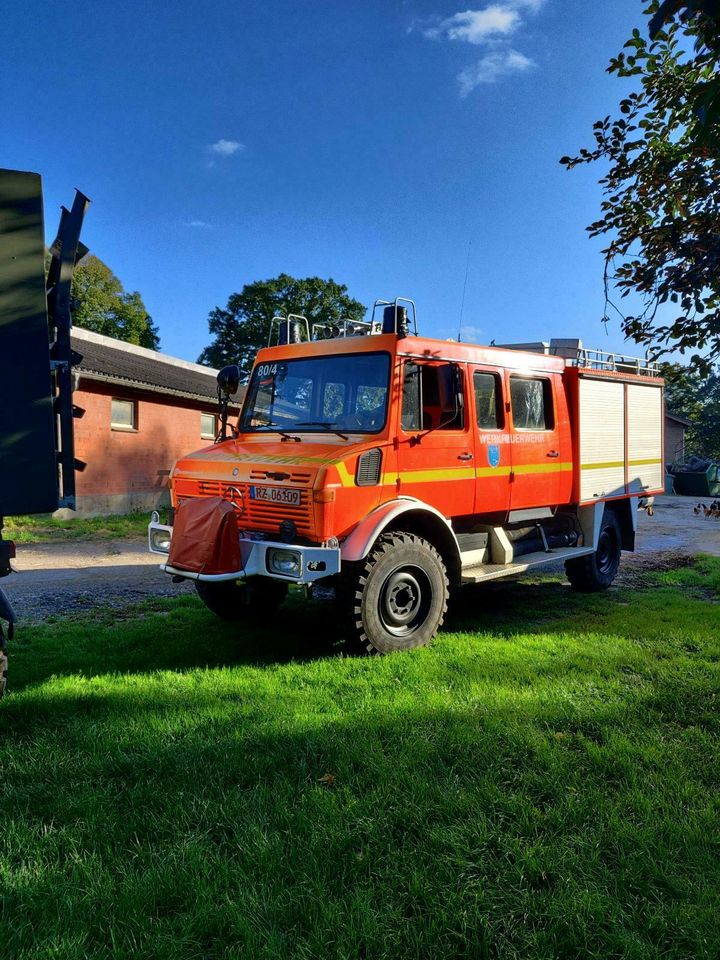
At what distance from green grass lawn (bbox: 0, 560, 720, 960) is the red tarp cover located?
787mm

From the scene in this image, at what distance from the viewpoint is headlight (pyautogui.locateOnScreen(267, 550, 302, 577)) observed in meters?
4.77

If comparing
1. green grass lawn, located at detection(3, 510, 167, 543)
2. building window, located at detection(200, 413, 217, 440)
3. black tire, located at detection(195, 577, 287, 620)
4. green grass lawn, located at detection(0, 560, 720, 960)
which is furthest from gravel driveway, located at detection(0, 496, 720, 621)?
building window, located at detection(200, 413, 217, 440)

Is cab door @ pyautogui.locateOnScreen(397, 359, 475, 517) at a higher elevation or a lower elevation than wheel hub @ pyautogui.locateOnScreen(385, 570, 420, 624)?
higher

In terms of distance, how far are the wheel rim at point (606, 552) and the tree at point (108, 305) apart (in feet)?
131

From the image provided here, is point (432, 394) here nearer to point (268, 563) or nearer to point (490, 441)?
point (490, 441)

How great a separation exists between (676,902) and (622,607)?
518cm

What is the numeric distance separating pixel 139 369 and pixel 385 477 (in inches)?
618

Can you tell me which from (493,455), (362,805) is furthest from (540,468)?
(362,805)

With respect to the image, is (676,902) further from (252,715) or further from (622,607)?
(622,607)

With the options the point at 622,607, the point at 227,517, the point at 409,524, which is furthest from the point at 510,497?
the point at 227,517

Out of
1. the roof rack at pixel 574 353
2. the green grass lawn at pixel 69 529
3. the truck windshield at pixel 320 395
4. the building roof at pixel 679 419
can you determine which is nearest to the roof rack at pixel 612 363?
the roof rack at pixel 574 353

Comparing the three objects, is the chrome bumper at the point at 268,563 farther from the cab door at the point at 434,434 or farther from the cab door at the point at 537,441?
the cab door at the point at 537,441

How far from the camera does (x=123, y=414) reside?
1716 cm

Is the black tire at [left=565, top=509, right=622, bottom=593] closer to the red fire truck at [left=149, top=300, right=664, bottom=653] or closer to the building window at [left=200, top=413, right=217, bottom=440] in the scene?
the red fire truck at [left=149, top=300, right=664, bottom=653]
